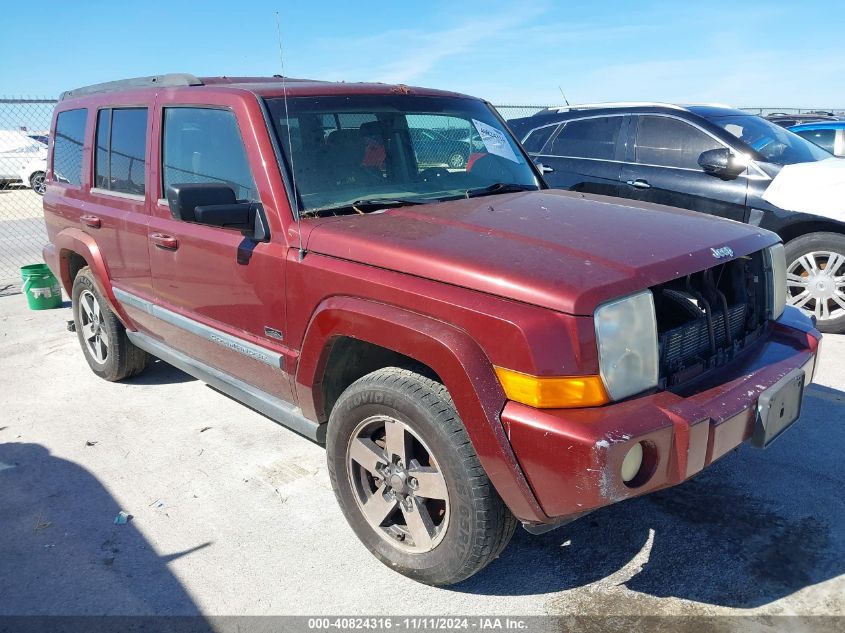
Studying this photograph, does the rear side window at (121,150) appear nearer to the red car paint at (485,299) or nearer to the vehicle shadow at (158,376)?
the red car paint at (485,299)

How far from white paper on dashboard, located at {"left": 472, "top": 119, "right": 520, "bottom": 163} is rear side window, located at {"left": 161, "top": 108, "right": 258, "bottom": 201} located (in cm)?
138

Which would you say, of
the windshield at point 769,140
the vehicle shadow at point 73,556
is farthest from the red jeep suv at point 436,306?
the windshield at point 769,140

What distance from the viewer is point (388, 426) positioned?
8.59 ft

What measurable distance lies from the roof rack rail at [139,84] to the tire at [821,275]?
4.62 meters

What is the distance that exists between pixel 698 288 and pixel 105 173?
3601 mm

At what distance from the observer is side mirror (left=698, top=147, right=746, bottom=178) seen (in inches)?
226

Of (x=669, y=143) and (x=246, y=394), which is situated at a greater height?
(x=669, y=143)

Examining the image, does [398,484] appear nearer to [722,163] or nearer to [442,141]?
[442,141]

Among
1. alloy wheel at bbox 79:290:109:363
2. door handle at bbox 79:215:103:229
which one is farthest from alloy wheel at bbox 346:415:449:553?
alloy wheel at bbox 79:290:109:363

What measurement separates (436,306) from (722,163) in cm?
440

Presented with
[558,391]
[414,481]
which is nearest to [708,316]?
[558,391]

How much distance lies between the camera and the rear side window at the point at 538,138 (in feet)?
23.5

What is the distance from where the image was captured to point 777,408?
251 cm

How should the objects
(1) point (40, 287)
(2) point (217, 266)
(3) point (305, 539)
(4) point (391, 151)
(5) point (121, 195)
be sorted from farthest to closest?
(1) point (40, 287), (5) point (121, 195), (4) point (391, 151), (2) point (217, 266), (3) point (305, 539)
